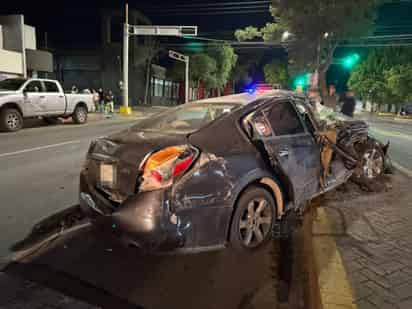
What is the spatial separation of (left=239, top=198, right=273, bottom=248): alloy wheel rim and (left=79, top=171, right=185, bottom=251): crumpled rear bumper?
0.75m

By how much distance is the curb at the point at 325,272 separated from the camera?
2.50 metres

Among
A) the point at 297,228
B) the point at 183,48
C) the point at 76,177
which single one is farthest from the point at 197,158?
the point at 183,48

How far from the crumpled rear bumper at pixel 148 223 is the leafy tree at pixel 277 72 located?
61796mm

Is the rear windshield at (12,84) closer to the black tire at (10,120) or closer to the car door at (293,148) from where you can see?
the black tire at (10,120)

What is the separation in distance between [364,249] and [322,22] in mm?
26715

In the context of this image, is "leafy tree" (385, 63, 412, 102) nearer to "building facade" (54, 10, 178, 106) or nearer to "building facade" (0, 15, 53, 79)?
"building facade" (54, 10, 178, 106)

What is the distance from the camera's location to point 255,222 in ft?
11.2

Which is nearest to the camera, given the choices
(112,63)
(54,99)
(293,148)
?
(293,148)

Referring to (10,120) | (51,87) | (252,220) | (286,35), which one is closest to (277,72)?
(286,35)

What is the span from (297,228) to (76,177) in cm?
426

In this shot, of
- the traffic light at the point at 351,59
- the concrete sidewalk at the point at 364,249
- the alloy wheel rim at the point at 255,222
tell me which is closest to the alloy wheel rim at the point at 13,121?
the concrete sidewalk at the point at 364,249

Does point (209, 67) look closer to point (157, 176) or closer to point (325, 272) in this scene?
point (157, 176)

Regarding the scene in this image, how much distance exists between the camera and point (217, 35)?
47.4 meters

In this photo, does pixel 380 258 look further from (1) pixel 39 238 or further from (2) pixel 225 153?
(1) pixel 39 238
